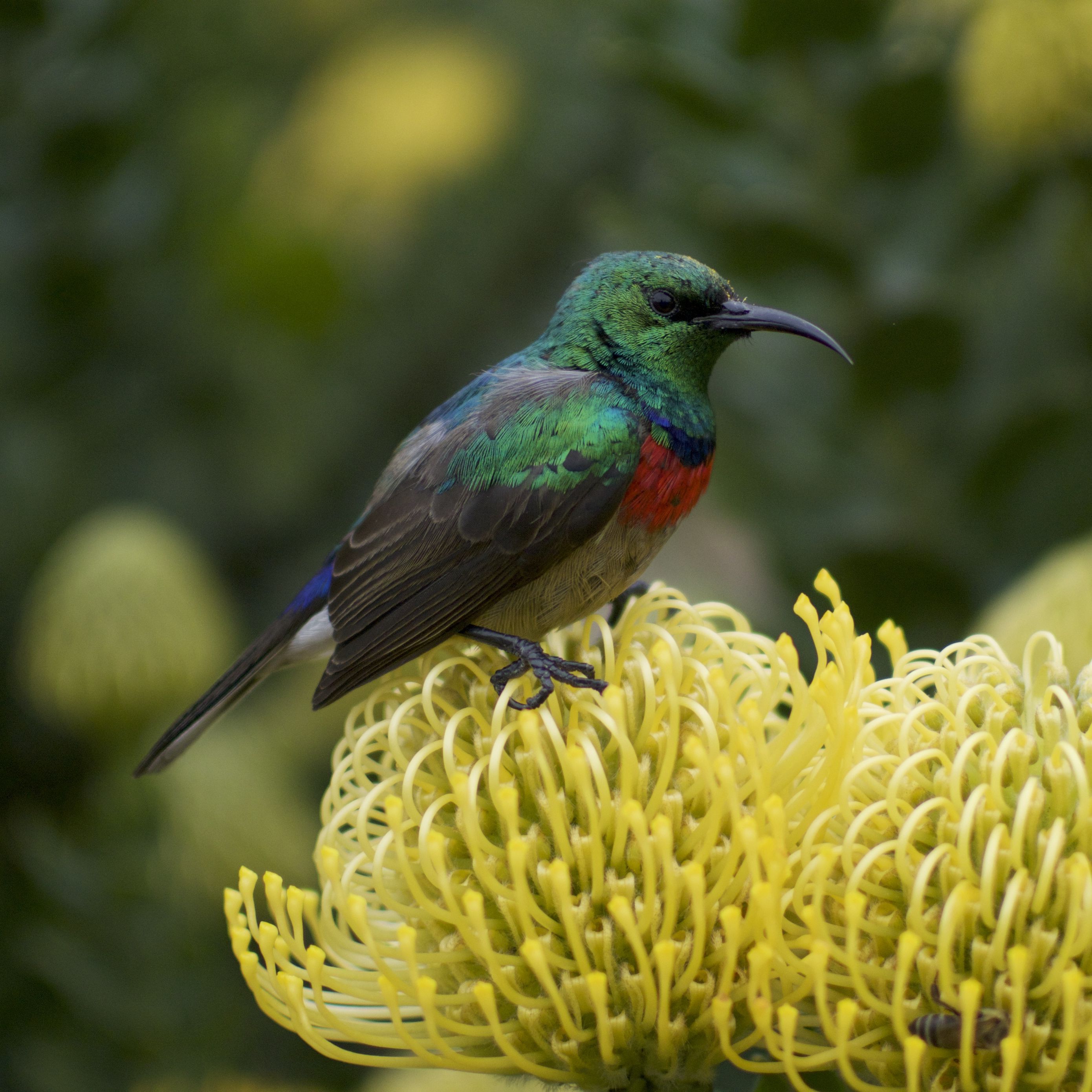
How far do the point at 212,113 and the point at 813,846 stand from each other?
3.34 meters

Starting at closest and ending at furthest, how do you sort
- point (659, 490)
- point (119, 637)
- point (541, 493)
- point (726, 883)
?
point (726, 883) < point (541, 493) < point (659, 490) < point (119, 637)

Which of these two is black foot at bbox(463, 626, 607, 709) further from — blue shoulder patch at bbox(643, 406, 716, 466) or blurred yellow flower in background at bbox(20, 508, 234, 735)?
blurred yellow flower in background at bbox(20, 508, 234, 735)

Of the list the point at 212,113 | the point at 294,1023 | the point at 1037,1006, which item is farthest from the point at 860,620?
the point at 212,113

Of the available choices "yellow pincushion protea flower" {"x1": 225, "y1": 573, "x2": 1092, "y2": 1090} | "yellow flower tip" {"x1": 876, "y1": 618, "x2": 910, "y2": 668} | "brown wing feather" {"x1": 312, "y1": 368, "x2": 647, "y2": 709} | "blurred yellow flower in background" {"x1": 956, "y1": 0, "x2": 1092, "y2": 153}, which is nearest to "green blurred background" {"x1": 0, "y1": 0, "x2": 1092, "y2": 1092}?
"blurred yellow flower in background" {"x1": 956, "y1": 0, "x2": 1092, "y2": 153}

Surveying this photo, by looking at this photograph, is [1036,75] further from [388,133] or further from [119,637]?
[119,637]

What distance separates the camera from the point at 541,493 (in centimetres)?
212

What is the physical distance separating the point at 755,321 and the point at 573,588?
1.93 feet

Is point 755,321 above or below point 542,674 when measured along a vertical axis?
above

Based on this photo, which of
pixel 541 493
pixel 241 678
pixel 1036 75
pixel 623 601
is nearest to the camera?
pixel 541 493

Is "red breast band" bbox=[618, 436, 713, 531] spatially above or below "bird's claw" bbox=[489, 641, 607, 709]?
above

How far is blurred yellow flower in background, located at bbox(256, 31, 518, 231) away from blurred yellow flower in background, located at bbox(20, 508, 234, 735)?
1729mm

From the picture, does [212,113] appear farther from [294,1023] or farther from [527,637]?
[294,1023]

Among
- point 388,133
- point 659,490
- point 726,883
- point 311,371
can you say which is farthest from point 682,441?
point 388,133

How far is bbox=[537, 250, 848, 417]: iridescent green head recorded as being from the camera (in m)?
2.29
